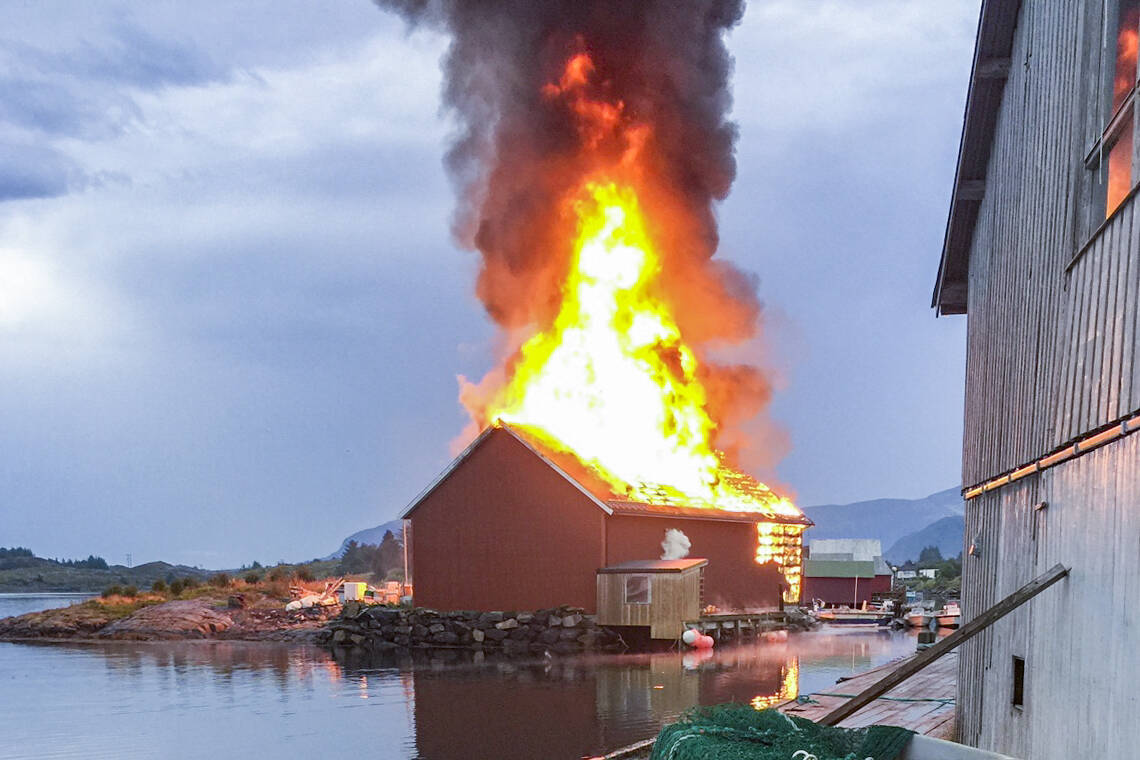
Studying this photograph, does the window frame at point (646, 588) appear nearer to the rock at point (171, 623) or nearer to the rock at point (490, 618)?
the rock at point (490, 618)

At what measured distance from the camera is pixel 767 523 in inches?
1891

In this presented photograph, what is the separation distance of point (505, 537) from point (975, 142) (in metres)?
28.4

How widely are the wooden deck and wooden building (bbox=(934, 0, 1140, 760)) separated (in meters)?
1.00

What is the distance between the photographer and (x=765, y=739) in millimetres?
7988

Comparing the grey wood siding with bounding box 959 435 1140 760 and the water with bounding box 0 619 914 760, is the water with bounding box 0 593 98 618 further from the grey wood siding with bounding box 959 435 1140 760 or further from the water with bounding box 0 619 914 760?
the grey wood siding with bounding box 959 435 1140 760

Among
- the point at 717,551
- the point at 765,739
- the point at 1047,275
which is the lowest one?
the point at 717,551

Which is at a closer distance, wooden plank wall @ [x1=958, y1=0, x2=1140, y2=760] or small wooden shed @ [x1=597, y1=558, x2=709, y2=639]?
wooden plank wall @ [x1=958, y1=0, x2=1140, y2=760]

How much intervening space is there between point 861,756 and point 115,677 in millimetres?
27482

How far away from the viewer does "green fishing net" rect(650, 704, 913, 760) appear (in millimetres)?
7648

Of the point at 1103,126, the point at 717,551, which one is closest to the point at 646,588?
the point at 717,551

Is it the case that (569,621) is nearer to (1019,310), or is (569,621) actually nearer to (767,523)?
(767,523)

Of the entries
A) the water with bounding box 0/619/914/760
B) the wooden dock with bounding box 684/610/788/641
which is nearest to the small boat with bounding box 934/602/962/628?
the water with bounding box 0/619/914/760

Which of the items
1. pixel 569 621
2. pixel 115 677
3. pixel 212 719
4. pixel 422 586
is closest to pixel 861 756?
pixel 212 719

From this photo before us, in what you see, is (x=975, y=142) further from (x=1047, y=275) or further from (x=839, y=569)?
(x=839, y=569)
